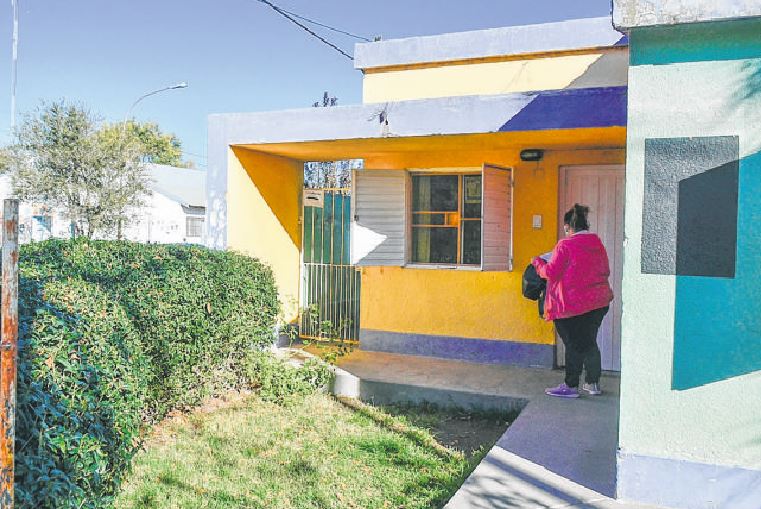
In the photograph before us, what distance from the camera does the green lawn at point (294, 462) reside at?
14.3ft

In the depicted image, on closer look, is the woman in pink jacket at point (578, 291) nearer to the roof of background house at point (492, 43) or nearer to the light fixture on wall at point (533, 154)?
the light fixture on wall at point (533, 154)

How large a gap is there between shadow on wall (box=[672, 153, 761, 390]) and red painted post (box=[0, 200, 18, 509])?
329cm

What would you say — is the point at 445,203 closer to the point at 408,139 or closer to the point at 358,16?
the point at 408,139

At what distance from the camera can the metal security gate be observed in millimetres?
9227

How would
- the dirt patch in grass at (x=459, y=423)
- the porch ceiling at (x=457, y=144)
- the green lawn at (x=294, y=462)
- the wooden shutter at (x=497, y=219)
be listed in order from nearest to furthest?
1. the green lawn at (x=294, y=462)
2. the dirt patch in grass at (x=459, y=423)
3. the porch ceiling at (x=457, y=144)
4. the wooden shutter at (x=497, y=219)

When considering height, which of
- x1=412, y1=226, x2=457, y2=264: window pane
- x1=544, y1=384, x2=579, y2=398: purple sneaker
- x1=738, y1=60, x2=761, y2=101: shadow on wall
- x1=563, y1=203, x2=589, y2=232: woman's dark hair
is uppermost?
x1=738, y1=60, x2=761, y2=101: shadow on wall

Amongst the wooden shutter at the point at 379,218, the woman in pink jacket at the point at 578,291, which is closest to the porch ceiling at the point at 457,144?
the wooden shutter at the point at 379,218

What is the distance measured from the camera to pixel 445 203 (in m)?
8.14

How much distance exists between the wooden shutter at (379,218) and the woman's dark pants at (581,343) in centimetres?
269

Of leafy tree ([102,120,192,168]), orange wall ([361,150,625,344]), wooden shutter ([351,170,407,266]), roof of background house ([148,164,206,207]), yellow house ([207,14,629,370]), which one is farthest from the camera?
leafy tree ([102,120,192,168])

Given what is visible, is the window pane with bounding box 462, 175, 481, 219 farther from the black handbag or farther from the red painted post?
the red painted post

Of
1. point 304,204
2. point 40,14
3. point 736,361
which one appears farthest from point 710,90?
point 40,14

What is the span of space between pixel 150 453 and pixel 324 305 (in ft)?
14.7

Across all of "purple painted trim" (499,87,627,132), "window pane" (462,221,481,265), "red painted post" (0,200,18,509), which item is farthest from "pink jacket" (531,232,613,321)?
"red painted post" (0,200,18,509)
